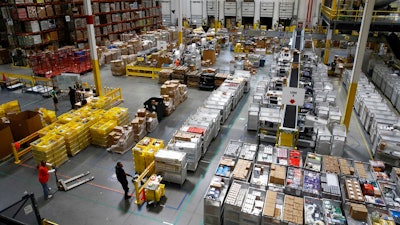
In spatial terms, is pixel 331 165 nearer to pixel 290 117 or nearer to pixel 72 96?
pixel 290 117

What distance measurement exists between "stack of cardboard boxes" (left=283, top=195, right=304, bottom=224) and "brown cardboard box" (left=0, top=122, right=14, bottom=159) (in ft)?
34.5

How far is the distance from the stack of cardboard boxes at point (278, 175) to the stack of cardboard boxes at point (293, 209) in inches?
25.1

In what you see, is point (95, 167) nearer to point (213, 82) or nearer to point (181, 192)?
point (181, 192)

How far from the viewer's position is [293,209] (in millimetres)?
7539

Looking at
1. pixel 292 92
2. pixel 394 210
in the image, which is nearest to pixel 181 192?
pixel 292 92

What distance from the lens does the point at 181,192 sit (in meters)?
9.71

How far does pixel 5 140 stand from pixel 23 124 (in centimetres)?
99

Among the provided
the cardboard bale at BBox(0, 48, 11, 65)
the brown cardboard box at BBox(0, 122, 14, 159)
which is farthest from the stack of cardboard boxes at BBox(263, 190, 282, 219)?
Answer: the cardboard bale at BBox(0, 48, 11, 65)

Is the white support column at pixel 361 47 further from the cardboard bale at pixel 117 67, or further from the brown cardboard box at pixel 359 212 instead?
the cardboard bale at pixel 117 67

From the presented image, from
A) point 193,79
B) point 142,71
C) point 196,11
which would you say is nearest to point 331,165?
point 193,79

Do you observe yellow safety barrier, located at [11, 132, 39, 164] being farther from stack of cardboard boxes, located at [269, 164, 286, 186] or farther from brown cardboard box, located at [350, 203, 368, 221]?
brown cardboard box, located at [350, 203, 368, 221]

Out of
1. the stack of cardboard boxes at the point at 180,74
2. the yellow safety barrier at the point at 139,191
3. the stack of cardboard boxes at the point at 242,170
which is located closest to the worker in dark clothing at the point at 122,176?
the yellow safety barrier at the point at 139,191

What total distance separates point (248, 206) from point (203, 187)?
2569 millimetres

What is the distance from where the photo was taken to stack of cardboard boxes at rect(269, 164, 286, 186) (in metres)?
8.56
